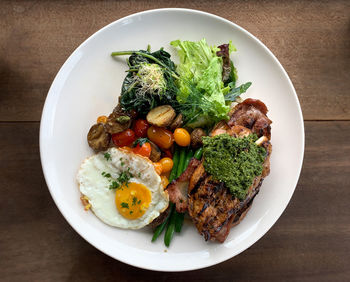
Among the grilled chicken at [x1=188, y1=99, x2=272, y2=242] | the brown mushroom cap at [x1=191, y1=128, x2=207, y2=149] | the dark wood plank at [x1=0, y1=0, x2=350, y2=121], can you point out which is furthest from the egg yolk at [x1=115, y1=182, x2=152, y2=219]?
the dark wood plank at [x1=0, y1=0, x2=350, y2=121]

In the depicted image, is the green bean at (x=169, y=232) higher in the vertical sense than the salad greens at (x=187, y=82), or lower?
lower

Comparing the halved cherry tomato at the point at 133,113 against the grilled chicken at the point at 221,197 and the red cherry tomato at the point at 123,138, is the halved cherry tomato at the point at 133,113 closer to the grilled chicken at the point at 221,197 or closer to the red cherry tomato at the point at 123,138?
the red cherry tomato at the point at 123,138

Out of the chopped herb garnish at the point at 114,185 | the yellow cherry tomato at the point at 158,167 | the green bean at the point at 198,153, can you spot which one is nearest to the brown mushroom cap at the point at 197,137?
the green bean at the point at 198,153

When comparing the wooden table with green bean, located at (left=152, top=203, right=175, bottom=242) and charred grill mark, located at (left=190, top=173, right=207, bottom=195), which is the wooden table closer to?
green bean, located at (left=152, top=203, right=175, bottom=242)

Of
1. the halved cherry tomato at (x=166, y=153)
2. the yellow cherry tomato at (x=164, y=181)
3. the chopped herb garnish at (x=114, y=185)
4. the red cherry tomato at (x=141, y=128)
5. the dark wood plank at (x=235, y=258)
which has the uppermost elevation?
the red cherry tomato at (x=141, y=128)

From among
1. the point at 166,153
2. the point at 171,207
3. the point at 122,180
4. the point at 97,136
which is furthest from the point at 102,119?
the point at 171,207

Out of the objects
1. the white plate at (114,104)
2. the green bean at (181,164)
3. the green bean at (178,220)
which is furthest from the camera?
the green bean at (181,164)
